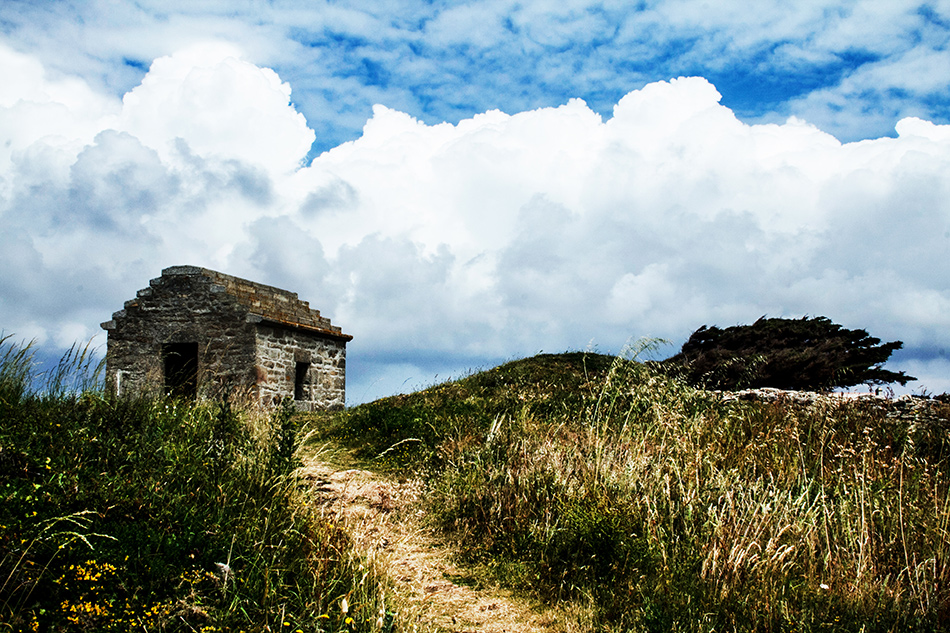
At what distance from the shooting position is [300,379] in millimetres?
17609

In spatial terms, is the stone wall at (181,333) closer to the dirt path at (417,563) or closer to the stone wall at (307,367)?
the stone wall at (307,367)

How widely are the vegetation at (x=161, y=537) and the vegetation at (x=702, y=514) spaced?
1.60 meters

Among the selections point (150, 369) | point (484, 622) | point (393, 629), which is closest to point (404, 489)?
point (484, 622)

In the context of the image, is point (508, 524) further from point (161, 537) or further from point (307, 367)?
point (307, 367)

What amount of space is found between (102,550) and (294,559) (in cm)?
122

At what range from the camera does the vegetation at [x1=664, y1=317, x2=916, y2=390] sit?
14828 mm

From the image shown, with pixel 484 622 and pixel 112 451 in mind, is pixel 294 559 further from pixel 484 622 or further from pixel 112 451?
pixel 112 451

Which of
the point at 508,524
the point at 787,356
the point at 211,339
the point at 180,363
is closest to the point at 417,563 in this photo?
the point at 508,524

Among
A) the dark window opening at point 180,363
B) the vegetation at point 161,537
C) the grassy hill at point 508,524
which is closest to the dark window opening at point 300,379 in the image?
the dark window opening at point 180,363

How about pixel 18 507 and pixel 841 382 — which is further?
pixel 841 382

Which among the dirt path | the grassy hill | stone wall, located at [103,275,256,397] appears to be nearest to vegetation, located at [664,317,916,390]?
the grassy hill

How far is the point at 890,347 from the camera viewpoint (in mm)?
16125

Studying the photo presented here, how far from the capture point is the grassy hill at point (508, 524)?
4.02 meters

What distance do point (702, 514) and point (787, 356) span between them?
444 inches
